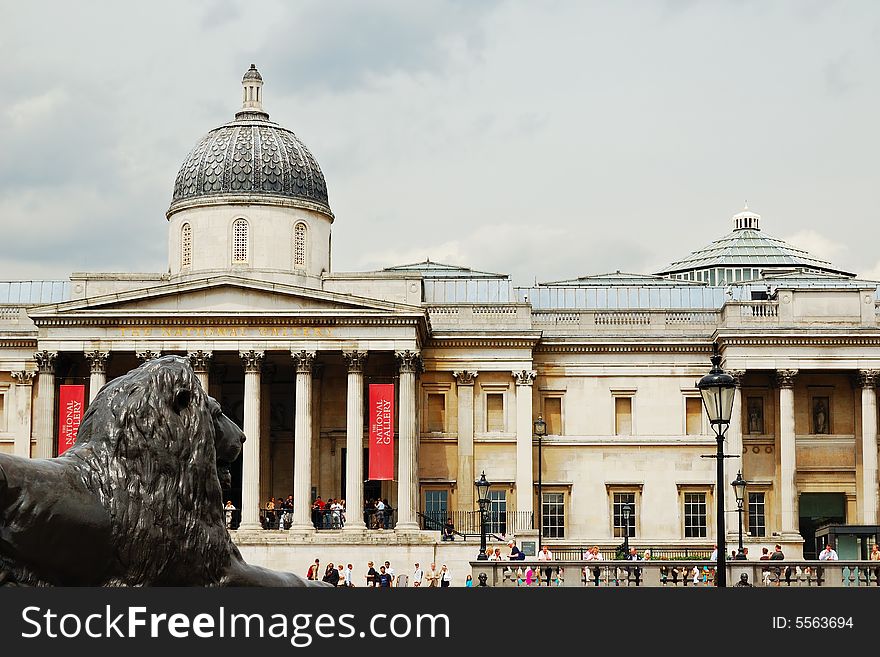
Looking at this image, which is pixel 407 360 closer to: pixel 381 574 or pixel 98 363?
pixel 98 363

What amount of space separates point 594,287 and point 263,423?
1750 centimetres

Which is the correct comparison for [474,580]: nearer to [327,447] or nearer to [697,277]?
[327,447]

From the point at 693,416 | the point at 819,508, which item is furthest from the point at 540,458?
the point at 819,508

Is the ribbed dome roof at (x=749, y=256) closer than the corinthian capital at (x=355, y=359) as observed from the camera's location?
No

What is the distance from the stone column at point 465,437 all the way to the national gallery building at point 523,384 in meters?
0.08

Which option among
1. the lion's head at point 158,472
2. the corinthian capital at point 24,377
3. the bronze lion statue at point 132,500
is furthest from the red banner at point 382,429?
the lion's head at point 158,472

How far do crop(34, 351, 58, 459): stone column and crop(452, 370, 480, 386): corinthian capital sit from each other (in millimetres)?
16082

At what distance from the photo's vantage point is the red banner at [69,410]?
64062 mm

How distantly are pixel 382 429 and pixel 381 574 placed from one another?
10.6 m

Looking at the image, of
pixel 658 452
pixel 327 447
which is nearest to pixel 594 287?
pixel 658 452

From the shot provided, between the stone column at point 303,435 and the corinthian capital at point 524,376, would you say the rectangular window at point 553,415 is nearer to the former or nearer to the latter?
the corinthian capital at point 524,376

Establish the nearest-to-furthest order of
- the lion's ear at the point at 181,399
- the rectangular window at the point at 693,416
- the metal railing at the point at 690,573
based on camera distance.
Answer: the lion's ear at the point at 181,399
the metal railing at the point at 690,573
the rectangular window at the point at 693,416

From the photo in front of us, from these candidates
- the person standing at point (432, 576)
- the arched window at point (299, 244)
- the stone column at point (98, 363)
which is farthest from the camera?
the arched window at point (299, 244)

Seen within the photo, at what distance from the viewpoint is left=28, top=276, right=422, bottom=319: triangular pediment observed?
64812mm
